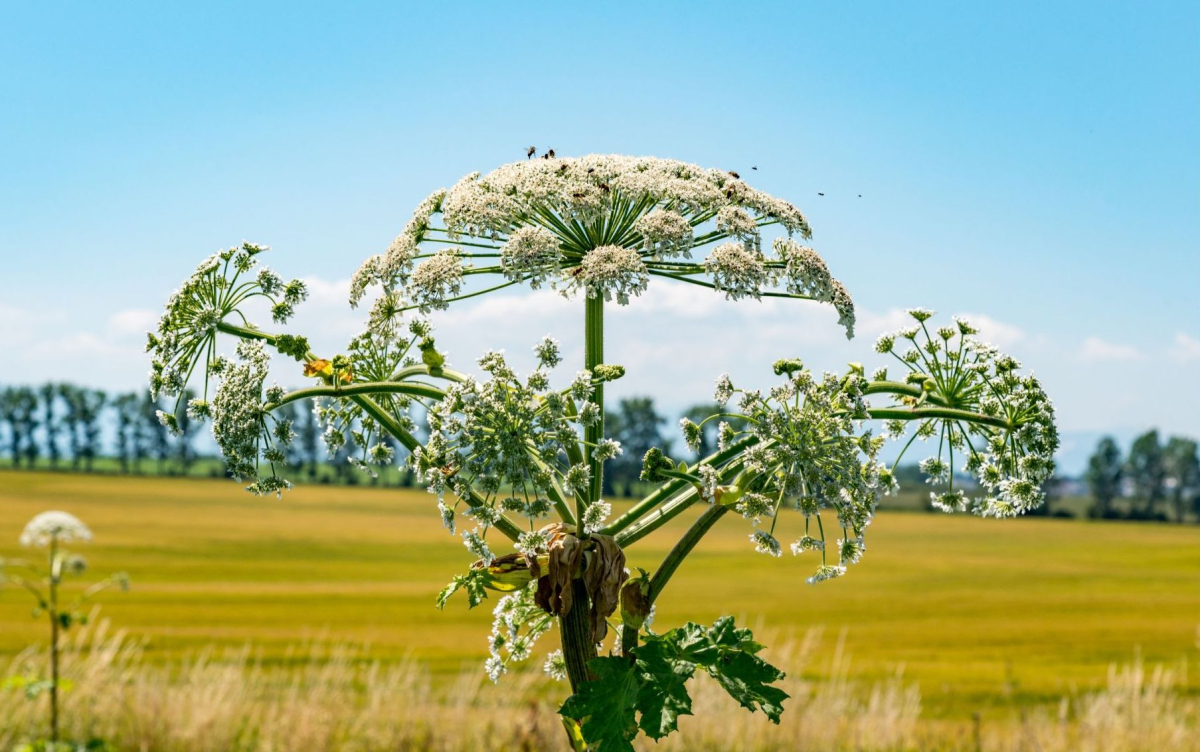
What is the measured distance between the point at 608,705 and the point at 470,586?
0.72 m

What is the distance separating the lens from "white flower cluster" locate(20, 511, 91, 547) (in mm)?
5961

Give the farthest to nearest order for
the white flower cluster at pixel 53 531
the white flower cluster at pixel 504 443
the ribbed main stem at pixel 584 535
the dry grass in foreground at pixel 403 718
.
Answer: the dry grass in foreground at pixel 403 718, the white flower cluster at pixel 53 531, the ribbed main stem at pixel 584 535, the white flower cluster at pixel 504 443

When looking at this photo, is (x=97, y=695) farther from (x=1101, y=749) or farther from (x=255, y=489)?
(x=1101, y=749)

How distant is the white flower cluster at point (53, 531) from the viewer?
596cm

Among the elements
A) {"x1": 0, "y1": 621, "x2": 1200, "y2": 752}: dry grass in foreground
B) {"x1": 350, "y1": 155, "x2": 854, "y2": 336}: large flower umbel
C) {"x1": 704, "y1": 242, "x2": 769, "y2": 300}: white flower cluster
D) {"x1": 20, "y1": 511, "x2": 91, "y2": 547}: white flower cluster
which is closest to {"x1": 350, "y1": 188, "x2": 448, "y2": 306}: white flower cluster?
{"x1": 350, "y1": 155, "x2": 854, "y2": 336}: large flower umbel

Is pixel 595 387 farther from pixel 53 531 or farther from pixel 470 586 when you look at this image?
pixel 53 531

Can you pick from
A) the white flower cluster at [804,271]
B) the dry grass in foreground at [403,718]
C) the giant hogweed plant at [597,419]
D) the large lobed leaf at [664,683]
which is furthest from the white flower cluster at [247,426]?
the dry grass in foreground at [403,718]

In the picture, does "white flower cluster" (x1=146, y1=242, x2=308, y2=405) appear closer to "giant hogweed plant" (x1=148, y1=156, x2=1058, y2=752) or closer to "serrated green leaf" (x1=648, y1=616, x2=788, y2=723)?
"giant hogweed plant" (x1=148, y1=156, x2=1058, y2=752)

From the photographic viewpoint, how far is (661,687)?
3.52 m

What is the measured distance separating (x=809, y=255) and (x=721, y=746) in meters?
12.0

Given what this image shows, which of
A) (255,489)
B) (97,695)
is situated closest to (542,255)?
(255,489)

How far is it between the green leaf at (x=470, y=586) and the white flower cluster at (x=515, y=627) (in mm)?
212

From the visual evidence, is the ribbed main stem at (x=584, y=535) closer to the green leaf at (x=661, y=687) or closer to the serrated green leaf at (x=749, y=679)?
the green leaf at (x=661, y=687)

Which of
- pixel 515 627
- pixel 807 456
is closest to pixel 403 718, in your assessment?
pixel 515 627
